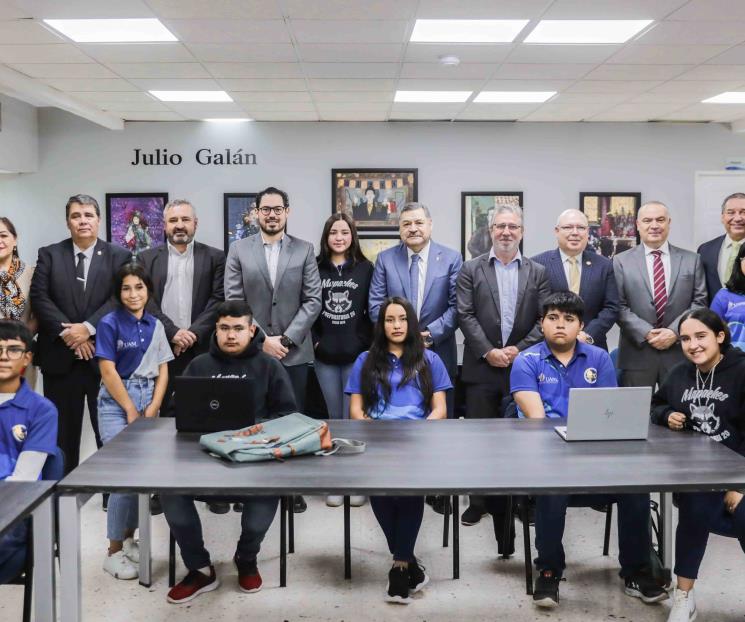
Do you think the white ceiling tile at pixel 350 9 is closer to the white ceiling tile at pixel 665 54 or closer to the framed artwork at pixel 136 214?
the white ceiling tile at pixel 665 54

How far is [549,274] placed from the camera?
4.14m

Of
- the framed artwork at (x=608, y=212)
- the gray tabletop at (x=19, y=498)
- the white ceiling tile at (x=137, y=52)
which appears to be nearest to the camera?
the gray tabletop at (x=19, y=498)

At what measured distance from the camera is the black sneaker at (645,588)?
2.79 m

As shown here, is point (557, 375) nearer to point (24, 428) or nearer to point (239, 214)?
point (24, 428)

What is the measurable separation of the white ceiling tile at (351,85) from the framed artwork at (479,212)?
83.9 inches

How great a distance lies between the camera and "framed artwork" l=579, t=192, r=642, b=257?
7895mm

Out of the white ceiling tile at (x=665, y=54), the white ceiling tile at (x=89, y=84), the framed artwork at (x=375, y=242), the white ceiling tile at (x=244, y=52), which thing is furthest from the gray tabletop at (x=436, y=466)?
the framed artwork at (x=375, y=242)

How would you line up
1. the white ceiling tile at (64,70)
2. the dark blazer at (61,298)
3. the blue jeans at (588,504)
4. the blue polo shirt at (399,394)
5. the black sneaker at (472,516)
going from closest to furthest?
1. the blue jeans at (588,504)
2. the blue polo shirt at (399,394)
3. the black sneaker at (472,516)
4. the dark blazer at (61,298)
5. the white ceiling tile at (64,70)

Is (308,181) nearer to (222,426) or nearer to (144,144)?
(144,144)

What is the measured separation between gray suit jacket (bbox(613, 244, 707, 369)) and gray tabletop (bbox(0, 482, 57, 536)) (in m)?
3.15

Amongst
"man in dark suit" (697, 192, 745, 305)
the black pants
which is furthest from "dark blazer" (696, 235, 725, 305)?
the black pants

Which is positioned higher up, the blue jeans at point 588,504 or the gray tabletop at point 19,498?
the gray tabletop at point 19,498

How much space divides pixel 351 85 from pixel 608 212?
3.42 m

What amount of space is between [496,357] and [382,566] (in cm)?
122
